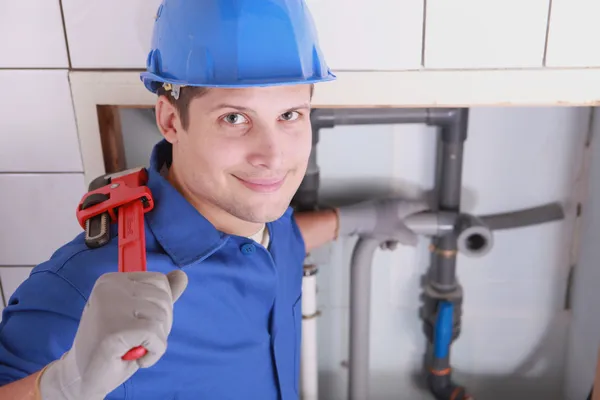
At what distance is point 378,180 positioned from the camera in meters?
1.39

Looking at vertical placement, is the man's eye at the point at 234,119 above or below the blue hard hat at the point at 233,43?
below

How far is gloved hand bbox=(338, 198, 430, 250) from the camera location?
1.28 m

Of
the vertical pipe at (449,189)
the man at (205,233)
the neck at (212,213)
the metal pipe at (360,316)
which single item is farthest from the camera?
the metal pipe at (360,316)

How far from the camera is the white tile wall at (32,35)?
0.98 meters

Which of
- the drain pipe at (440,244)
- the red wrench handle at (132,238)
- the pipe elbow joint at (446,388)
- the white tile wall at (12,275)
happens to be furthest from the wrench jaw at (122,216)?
the pipe elbow joint at (446,388)

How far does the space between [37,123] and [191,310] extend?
50 centimetres

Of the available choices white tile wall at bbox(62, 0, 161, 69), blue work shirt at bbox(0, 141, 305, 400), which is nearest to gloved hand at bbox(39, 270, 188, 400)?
blue work shirt at bbox(0, 141, 305, 400)

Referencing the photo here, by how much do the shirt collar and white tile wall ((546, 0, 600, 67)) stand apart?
66cm

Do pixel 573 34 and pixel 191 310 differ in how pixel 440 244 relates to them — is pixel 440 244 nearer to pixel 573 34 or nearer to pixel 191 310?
pixel 573 34

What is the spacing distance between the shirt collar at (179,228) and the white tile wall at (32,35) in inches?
13.9

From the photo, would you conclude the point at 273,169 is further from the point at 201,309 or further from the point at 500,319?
the point at 500,319

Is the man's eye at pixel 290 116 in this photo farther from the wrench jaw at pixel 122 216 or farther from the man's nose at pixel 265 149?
the wrench jaw at pixel 122 216

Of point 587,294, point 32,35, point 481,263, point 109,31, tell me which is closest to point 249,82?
point 109,31

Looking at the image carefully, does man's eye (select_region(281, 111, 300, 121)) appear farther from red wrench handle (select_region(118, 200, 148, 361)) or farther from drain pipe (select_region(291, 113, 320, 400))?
drain pipe (select_region(291, 113, 320, 400))
